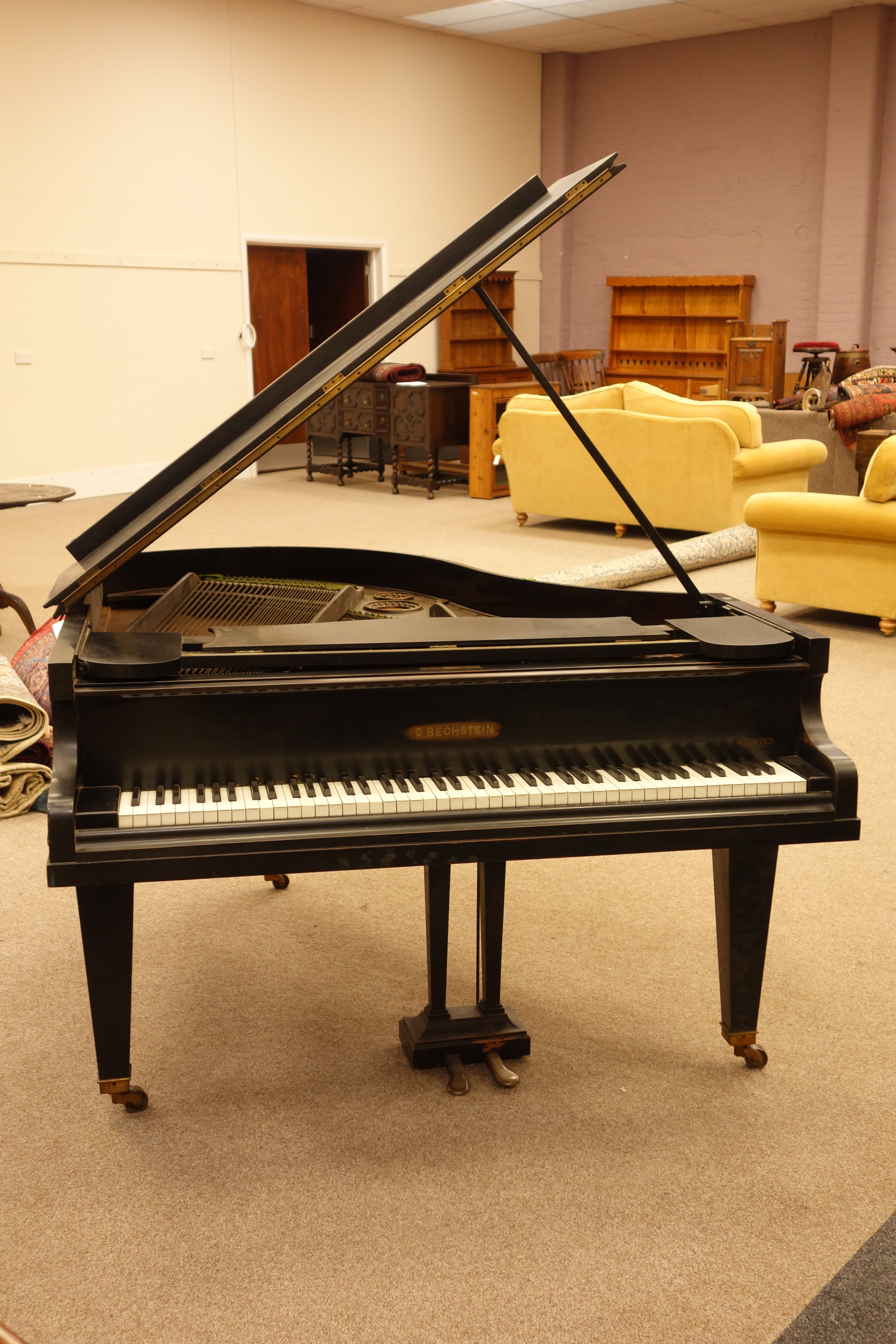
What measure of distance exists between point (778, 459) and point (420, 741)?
19.7ft

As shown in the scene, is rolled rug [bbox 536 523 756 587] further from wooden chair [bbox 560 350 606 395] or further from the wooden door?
the wooden door

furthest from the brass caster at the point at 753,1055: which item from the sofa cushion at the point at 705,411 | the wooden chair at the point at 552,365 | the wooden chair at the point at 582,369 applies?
the wooden chair at the point at 552,365

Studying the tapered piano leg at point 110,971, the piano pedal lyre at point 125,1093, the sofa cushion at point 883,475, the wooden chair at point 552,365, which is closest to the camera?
the tapered piano leg at point 110,971

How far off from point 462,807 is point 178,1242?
83 cm

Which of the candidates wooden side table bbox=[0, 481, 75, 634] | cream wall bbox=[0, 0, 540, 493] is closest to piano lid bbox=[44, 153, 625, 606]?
wooden side table bbox=[0, 481, 75, 634]

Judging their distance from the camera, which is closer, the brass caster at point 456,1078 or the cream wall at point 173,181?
the brass caster at point 456,1078

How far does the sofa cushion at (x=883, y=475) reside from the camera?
17.2 ft

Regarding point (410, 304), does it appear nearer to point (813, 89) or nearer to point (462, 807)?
point (462, 807)

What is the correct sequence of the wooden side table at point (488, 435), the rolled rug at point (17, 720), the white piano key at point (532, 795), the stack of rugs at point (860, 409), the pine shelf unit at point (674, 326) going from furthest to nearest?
the pine shelf unit at point (674, 326), the wooden side table at point (488, 435), the stack of rugs at point (860, 409), the rolled rug at point (17, 720), the white piano key at point (532, 795)

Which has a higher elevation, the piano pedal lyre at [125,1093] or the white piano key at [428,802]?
the white piano key at [428,802]

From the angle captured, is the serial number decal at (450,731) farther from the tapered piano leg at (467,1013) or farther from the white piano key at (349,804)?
the tapered piano leg at (467,1013)

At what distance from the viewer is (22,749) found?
3.66 meters

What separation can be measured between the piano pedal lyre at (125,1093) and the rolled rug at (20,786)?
1.60 metres

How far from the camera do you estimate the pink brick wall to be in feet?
36.5
